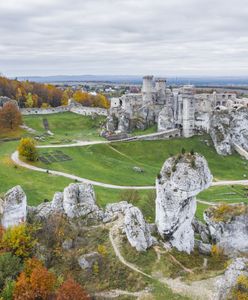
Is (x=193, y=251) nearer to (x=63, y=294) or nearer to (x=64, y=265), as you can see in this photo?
(x=64, y=265)

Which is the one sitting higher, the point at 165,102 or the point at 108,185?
the point at 165,102

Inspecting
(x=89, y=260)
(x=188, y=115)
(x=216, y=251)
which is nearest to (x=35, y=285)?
(x=89, y=260)

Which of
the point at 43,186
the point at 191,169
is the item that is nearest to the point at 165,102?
the point at 43,186

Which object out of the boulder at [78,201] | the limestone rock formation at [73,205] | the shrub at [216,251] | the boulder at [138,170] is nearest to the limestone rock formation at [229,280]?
the shrub at [216,251]

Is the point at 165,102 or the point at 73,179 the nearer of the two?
the point at 73,179

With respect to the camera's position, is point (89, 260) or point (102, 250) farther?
point (102, 250)

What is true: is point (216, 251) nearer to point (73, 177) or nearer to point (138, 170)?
point (73, 177)
